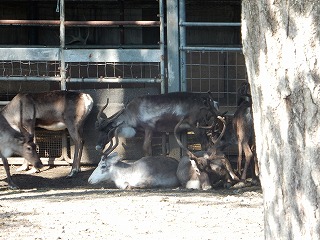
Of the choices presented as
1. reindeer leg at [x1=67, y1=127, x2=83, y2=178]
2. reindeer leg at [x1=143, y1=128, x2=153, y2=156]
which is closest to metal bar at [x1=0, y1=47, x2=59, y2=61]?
reindeer leg at [x1=67, y1=127, x2=83, y2=178]

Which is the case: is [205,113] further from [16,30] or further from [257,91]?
[16,30]

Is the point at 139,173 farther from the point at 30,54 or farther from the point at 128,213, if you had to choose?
the point at 128,213

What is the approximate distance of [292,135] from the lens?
9.70 ft

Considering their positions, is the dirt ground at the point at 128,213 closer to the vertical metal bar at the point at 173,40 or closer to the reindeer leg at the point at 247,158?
the reindeer leg at the point at 247,158

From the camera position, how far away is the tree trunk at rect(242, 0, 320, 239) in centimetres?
286

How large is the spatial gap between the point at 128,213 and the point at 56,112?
4.97 metres

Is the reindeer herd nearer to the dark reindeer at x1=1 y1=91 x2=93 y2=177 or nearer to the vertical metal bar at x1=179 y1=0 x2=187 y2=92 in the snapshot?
the dark reindeer at x1=1 y1=91 x2=93 y2=177

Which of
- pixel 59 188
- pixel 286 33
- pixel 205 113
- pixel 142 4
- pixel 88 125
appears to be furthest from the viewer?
pixel 142 4

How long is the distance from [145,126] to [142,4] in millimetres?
9660

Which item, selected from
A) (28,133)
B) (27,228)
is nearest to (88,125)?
(28,133)

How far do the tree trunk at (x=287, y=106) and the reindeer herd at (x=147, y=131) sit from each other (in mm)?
7707

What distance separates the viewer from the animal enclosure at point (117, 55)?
41.2 feet

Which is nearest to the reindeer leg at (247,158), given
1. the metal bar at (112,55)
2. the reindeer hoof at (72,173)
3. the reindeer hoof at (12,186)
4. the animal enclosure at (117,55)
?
the animal enclosure at (117,55)

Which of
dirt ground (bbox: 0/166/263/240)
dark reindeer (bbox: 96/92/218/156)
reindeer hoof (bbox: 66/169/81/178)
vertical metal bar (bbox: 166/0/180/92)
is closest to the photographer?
dirt ground (bbox: 0/166/263/240)
